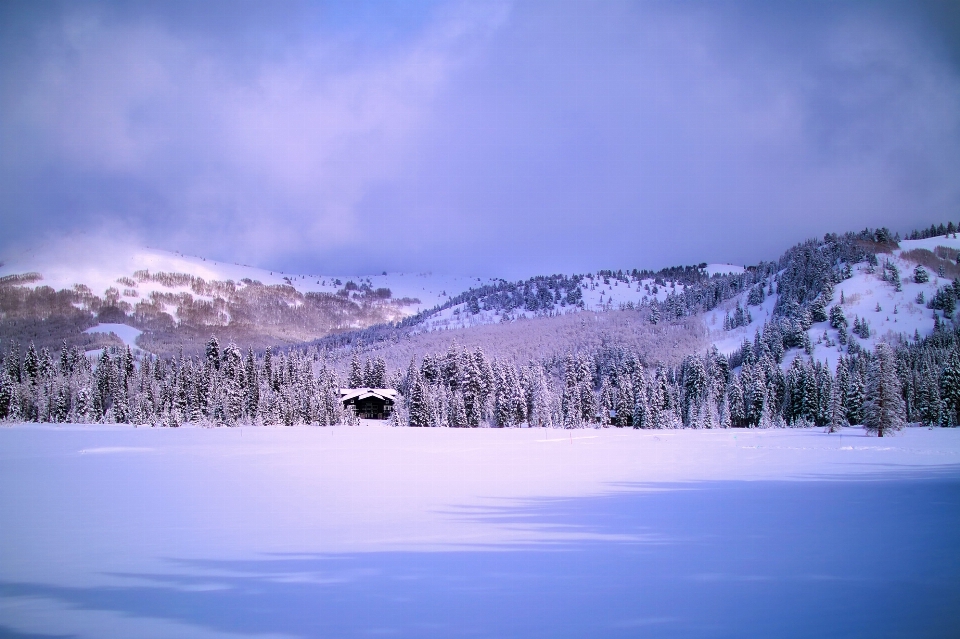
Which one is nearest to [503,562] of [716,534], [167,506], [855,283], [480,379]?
[716,534]

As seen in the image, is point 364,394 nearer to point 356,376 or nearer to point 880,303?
point 356,376

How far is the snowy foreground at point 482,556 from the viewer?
315 inches

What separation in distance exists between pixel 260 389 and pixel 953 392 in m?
93.2

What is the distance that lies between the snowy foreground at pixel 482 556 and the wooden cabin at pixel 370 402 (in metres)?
70.6

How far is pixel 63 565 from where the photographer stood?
10.8 meters

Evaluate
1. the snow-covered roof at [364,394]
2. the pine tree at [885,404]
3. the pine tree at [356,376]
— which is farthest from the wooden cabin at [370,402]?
the pine tree at [885,404]

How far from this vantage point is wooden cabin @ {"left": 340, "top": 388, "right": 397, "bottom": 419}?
93.6 metres

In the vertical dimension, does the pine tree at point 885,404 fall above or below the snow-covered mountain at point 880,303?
below

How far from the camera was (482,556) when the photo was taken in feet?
36.9

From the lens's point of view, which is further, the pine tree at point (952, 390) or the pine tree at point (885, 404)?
the pine tree at point (952, 390)

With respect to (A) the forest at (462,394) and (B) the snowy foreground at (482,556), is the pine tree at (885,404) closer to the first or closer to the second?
(A) the forest at (462,394)

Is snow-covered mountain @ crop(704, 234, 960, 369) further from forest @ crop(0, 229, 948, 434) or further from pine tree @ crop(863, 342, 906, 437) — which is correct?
pine tree @ crop(863, 342, 906, 437)

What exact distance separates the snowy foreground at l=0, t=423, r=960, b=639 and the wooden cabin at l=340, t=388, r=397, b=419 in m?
70.6

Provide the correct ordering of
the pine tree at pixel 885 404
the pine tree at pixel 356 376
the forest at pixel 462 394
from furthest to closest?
the pine tree at pixel 356 376 < the forest at pixel 462 394 < the pine tree at pixel 885 404
